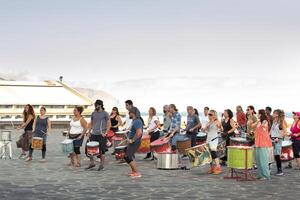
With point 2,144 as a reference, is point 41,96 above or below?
above

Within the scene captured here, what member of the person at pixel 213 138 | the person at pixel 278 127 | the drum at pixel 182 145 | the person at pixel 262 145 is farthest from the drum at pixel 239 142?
the drum at pixel 182 145

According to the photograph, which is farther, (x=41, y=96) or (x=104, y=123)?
(x=41, y=96)

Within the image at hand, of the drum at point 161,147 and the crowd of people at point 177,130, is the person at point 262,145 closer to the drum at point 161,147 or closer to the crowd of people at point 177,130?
the crowd of people at point 177,130

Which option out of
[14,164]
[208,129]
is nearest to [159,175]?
[208,129]

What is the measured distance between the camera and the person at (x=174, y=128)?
16984 millimetres

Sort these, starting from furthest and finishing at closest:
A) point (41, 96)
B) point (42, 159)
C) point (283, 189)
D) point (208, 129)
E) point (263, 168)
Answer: point (41, 96), point (42, 159), point (208, 129), point (263, 168), point (283, 189)

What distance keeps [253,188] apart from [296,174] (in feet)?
11.0

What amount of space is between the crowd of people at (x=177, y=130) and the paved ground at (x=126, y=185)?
550 millimetres

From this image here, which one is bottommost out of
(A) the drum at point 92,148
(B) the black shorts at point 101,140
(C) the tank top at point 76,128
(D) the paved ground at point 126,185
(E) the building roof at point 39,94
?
(D) the paved ground at point 126,185

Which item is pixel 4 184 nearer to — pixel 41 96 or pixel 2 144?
pixel 2 144

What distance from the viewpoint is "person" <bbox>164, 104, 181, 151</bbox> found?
16984 mm

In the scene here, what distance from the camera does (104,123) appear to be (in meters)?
15.4

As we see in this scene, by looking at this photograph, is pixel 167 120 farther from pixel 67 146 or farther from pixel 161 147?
pixel 67 146

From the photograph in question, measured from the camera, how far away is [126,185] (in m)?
12.3
